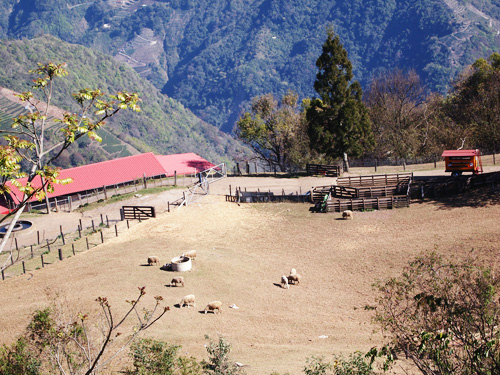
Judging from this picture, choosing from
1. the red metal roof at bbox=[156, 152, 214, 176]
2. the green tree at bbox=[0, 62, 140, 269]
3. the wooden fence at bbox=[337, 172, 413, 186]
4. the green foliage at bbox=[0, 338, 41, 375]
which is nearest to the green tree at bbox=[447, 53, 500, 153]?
the wooden fence at bbox=[337, 172, 413, 186]

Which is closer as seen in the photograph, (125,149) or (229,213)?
(229,213)

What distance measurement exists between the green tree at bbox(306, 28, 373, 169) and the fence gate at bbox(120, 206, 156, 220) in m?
20.6

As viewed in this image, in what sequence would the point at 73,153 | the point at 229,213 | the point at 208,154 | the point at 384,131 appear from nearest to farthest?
the point at 229,213, the point at 384,131, the point at 73,153, the point at 208,154

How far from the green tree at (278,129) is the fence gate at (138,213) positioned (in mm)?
25284

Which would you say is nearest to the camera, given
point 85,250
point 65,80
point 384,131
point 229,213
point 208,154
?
point 85,250

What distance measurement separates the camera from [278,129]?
61156 millimetres

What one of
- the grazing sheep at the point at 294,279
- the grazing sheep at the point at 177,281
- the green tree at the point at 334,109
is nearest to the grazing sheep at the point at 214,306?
the grazing sheep at the point at 177,281

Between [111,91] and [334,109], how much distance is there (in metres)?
151

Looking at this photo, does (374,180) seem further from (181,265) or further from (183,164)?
(183,164)

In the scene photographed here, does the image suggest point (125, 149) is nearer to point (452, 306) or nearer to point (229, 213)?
point (229, 213)

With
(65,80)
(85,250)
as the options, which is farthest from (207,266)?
(65,80)

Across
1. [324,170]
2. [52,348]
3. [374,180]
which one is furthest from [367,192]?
[52,348]

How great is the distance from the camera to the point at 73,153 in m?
123

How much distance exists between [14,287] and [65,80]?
14558 centimetres
